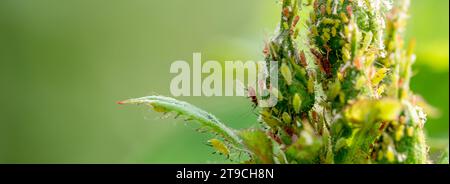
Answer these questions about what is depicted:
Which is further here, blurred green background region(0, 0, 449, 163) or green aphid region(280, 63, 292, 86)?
blurred green background region(0, 0, 449, 163)

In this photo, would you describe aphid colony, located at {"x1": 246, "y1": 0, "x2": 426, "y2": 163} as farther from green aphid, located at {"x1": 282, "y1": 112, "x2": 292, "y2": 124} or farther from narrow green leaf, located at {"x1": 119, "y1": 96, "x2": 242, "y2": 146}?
narrow green leaf, located at {"x1": 119, "y1": 96, "x2": 242, "y2": 146}

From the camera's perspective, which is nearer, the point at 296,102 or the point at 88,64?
the point at 296,102

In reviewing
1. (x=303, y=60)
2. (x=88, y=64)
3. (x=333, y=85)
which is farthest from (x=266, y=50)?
(x=88, y=64)

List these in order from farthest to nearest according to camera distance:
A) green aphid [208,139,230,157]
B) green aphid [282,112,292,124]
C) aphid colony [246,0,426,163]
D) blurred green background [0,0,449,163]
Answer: blurred green background [0,0,449,163] → green aphid [208,139,230,157] → green aphid [282,112,292,124] → aphid colony [246,0,426,163]

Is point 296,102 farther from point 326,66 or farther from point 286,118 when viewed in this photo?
point 326,66

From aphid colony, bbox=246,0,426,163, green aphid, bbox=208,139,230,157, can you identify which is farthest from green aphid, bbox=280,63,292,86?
green aphid, bbox=208,139,230,157

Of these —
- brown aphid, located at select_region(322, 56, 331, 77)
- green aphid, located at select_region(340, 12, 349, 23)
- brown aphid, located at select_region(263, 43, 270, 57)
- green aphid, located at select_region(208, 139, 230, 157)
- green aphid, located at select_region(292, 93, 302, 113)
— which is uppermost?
green aphid, located at select_region(340, 12, 349, 23)

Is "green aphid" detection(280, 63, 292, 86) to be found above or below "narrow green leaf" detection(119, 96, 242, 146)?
above

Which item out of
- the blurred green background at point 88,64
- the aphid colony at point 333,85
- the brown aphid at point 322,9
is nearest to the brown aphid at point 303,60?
the aphid colony at point 333,85
